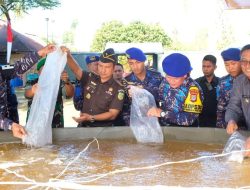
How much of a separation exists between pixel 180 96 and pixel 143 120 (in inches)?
14.2

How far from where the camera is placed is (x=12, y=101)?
158 inches

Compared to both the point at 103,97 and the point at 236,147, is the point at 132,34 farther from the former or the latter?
the point at 236,147

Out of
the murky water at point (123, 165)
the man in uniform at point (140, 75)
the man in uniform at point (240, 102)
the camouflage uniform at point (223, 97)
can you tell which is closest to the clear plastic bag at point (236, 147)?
the murky water at point (123, 165)

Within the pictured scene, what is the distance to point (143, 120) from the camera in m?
3.29

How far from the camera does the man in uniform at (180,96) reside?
3.17 m

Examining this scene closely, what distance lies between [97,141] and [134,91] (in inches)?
20.3

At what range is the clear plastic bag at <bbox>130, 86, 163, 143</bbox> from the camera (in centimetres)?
323

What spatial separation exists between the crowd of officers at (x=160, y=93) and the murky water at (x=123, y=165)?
25cm

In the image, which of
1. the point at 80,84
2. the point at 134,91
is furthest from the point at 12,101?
the point at 134,91

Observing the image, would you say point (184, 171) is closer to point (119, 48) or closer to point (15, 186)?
point (15, 186)

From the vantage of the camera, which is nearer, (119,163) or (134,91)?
(119,163)

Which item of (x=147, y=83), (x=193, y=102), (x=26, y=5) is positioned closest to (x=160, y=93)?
(x=193, y=102)

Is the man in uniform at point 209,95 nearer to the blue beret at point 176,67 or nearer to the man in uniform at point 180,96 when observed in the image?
the man in uniform at point 180,96

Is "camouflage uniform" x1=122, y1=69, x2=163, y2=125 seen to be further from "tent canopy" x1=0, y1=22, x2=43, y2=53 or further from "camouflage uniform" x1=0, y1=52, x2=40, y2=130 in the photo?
"tent canopy" x1=0, y1=22, x2=43, y2=53
